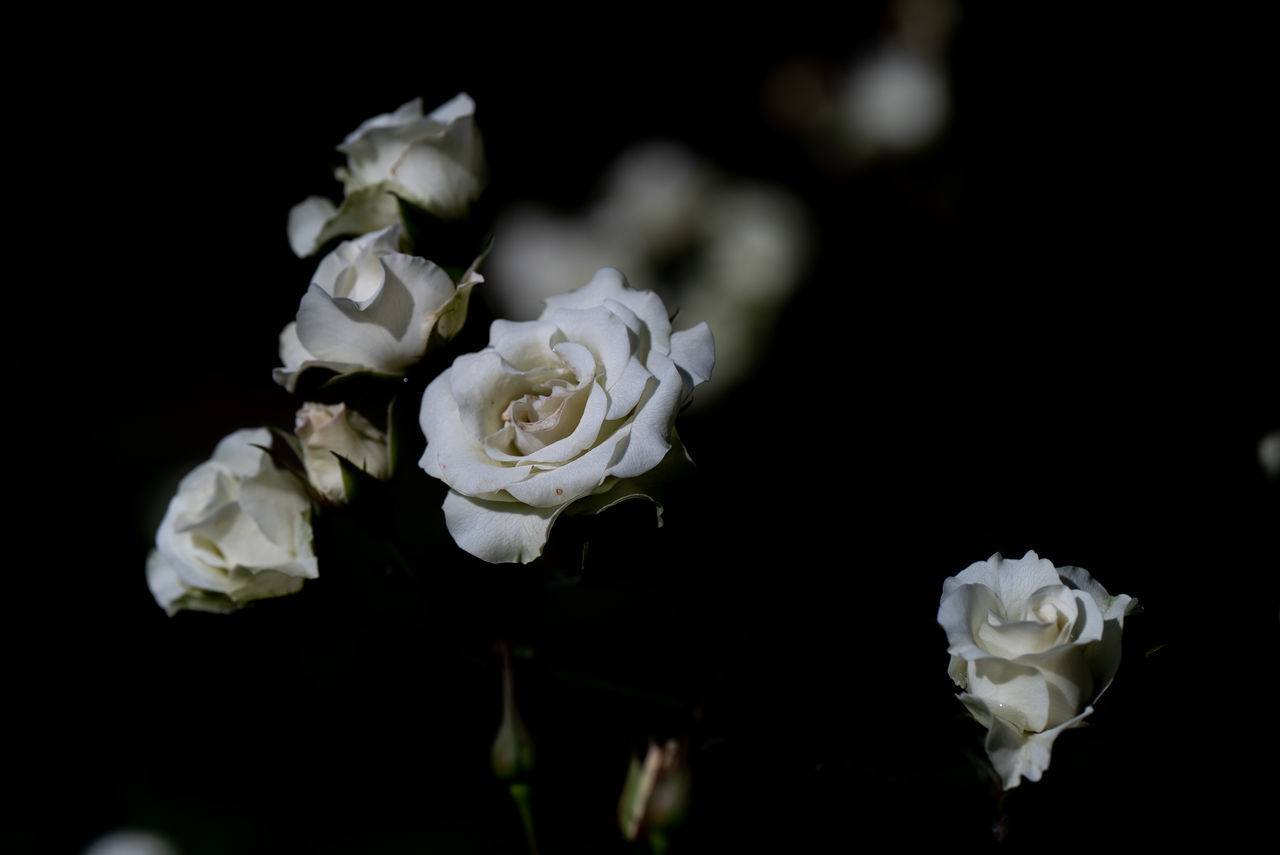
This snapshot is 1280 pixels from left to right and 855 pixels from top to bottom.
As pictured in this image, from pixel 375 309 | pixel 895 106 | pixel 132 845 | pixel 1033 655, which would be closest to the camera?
pixel 1033 655

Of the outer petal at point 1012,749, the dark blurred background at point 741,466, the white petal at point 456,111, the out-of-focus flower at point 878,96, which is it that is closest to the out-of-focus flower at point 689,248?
the dark blurred background at point 741,466

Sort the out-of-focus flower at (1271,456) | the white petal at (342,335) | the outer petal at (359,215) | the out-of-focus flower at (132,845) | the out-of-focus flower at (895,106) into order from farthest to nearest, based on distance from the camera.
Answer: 1. the out-of-focus flower at (895,106)
2. the out-of-focus flower at (132,845)
3. the out-of-focus flower at (1271,456)
4. the outer petal at (359,215)
5. the white petal at (342,335)

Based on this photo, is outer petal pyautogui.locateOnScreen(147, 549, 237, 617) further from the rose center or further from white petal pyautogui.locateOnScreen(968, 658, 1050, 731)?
white petal pyautogui.locateOnScreen(968, 658, 1050, 731)

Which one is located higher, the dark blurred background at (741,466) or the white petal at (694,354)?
the white petal at (694,354)

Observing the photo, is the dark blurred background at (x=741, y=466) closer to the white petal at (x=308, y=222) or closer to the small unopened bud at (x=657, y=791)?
the small unopened bud at (x=657, y=791)

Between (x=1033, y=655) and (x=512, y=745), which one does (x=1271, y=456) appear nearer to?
(x=1033, y=655)

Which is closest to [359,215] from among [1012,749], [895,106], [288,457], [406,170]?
[406,170]

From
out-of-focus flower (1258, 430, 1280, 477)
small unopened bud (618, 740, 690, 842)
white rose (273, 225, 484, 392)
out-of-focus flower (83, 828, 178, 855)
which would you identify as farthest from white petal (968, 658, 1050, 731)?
out-of-focus flower (83, 828, 178, 855)
